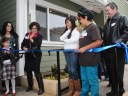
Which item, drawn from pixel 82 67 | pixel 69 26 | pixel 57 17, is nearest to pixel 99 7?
pixel 57 17

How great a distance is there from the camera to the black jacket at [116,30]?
360 cm

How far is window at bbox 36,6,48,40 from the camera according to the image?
6.17 metres

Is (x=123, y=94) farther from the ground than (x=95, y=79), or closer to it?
closer to it

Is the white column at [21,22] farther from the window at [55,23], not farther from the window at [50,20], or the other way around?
the window at [55,23]

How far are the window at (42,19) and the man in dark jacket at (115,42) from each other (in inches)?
110

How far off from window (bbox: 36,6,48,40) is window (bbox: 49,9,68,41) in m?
0.27

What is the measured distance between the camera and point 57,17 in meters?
7.09

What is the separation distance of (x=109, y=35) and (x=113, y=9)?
1.54 feet

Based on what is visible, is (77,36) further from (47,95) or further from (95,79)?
(47,95)

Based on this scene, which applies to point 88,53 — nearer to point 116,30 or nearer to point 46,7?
point 116,30

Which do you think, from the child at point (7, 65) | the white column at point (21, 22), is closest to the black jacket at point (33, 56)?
the child at point (7, 65)

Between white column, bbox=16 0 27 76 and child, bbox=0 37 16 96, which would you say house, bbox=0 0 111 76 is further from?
child, bbox=0 37 16 96

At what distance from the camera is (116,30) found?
146 inches

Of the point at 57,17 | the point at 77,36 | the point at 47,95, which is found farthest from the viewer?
the point at 57,17
